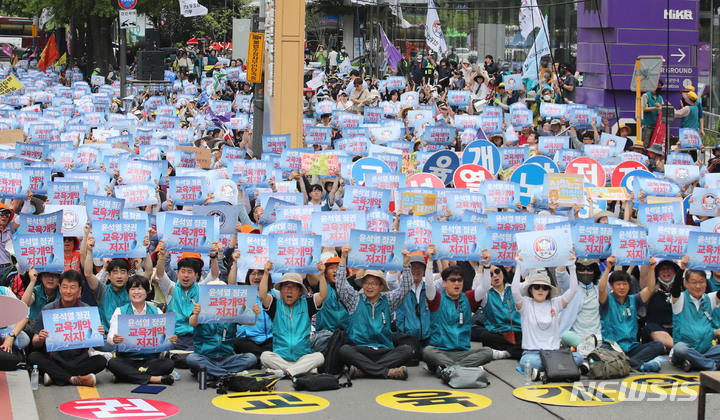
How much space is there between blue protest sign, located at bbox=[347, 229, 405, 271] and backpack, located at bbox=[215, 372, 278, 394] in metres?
1.39

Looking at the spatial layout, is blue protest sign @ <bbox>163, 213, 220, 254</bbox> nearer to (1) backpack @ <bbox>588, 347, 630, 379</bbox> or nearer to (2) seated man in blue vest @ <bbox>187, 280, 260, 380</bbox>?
(2) seated man in blue vest @ <bbox>187, 280, 260, 380</bbox>

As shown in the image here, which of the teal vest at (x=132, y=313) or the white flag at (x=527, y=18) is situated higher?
the white flag at (x=527, y=18)

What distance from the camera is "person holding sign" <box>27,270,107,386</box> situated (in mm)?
9375

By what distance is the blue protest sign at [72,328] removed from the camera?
9.20 m

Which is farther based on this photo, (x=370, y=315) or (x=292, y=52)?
(x=292, y=52)

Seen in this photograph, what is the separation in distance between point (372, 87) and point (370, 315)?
18555mm

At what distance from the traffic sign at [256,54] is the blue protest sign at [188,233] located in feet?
27.5

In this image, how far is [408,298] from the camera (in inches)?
418

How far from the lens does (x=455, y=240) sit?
10445 millimetres

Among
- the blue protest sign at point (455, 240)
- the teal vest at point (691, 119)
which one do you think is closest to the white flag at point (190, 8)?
the teal vest at point (691, 119)

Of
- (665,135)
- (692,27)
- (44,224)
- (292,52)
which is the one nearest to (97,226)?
(44,224)

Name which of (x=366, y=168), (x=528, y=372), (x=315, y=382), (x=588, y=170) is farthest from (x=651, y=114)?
(x=315, y=382)

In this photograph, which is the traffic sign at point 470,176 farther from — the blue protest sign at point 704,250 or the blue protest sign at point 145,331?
the blue protest sign at point 145,331

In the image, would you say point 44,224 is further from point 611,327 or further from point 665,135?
point 665,135
